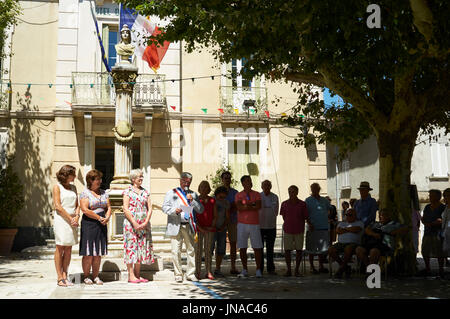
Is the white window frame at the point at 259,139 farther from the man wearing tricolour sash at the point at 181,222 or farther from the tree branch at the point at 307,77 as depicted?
the man wearing tricolour sash at the point at 181,222

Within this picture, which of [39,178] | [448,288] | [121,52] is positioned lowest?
[448,288]

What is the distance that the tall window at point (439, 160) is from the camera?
2086 cm

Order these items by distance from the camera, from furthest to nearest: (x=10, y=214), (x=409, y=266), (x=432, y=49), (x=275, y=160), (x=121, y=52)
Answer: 1. (x=275, y=160)
2. (x=10, y=214)
3. (x=121, y=52)
4. (x=409, y=266)
5. (x=432, y=49)

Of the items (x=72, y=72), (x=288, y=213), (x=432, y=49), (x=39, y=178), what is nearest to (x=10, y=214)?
(x=39, y=178)

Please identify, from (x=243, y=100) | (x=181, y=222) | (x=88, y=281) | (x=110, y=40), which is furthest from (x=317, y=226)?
(x=110, y=40)

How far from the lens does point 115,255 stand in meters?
10.7

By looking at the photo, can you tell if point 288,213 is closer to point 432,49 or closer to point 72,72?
point 432,49

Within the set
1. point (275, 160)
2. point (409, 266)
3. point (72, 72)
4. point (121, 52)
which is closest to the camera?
Result: point (409, 266)

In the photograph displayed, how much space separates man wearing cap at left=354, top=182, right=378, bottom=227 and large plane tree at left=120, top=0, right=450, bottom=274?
0.93ft

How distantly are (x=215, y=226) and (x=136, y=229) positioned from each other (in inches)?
59.9

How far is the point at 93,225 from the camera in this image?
24.7 feet
